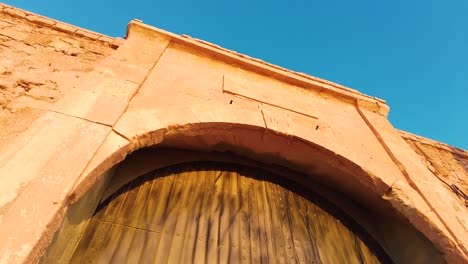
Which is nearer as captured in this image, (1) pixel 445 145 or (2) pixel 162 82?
(2) pixel 162 82

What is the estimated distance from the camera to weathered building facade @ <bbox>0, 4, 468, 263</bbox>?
1.63 metres

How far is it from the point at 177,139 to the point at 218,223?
2.50 ft

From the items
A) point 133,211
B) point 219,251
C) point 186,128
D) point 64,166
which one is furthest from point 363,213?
point 64,166

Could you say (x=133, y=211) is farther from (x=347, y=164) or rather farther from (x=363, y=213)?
(x=363, y=213)

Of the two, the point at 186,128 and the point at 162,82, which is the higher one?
the point at 162,82

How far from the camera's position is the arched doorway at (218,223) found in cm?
202

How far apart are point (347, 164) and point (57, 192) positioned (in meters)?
2.20

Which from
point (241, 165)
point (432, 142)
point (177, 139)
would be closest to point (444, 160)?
point (432, 142)

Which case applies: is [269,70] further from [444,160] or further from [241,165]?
[444,160]

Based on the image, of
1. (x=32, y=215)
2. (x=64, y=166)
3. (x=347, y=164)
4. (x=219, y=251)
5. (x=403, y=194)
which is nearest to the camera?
(x=32, y=215)

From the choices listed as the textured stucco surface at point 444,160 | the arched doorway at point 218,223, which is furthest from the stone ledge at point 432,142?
the arched doorway at point 218,223

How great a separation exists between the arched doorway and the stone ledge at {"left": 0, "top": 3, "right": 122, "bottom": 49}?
148 centimetres

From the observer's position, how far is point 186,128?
7.57 feet

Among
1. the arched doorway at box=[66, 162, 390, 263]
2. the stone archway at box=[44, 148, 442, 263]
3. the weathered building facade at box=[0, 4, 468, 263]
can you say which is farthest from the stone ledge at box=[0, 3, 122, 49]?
the arched doorway at box=[66, 162, 390, 263]
